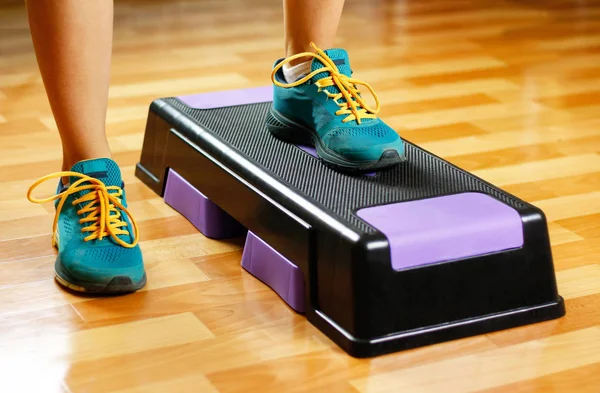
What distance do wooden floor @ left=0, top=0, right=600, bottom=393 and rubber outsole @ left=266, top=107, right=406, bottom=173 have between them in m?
0.18

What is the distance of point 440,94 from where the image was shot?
220 centimetres

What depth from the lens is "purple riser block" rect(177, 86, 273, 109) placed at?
5.20 ft

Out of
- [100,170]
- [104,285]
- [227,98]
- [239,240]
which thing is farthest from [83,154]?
[227,98]

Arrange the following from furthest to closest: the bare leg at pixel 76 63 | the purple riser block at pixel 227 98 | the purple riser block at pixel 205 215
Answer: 1. the purple riser block at pixel 227 98
2. the purple riser block at pixel 205 215
3. the bare leg at pixel 76 63

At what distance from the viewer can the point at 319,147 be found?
4.42 feet

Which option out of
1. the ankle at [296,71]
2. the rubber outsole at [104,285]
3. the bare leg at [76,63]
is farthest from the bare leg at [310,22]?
the rubber outsole at [104,285]

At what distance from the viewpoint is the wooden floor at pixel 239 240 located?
107cm

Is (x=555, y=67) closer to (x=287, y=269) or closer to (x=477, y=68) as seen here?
(x=477, y=68)

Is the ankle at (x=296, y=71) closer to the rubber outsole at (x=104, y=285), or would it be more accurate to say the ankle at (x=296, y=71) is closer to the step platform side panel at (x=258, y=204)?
the step platform side panel at (x=258, y=204)

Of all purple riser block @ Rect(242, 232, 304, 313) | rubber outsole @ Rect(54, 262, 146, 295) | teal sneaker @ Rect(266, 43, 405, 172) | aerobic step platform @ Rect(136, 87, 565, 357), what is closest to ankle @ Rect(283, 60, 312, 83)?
teal sneaker @ Rect(266, 43, 405, 172)

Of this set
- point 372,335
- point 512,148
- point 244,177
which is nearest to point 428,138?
point 512,148

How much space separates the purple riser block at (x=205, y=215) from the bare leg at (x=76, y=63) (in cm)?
21

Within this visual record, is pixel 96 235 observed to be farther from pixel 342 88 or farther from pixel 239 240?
pixel 342 88

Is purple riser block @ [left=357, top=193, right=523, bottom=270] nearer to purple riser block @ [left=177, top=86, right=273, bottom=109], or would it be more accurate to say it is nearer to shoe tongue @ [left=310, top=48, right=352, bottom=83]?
shoe tongue @ [left=310, top=48, right=352, bottom=83]
